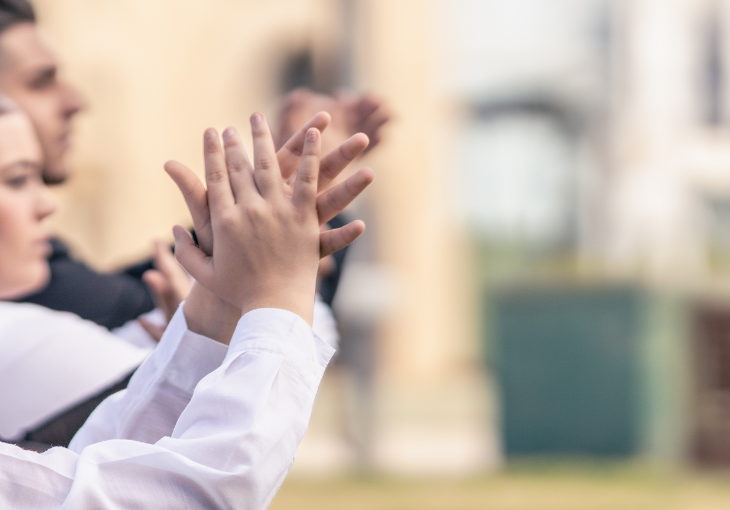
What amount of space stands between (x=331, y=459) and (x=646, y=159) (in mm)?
6934

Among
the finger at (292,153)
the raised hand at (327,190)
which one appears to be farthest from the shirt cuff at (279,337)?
the finger at (292,153)

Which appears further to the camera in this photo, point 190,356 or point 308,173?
point 190,356

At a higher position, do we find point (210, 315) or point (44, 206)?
point (44, 206)

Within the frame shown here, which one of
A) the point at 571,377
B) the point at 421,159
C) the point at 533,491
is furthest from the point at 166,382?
the point at 421,159

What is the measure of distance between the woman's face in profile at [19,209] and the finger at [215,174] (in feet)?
2.39

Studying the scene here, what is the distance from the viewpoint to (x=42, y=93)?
2146mm

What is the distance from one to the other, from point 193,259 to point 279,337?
0.54 ft

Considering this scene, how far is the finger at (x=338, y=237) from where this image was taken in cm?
112

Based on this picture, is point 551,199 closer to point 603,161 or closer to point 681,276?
point 603,161

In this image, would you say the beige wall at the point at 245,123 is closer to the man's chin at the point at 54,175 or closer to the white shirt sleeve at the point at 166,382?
the man's chin at the point at 54,175

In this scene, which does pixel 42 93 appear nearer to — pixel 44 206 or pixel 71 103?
pixel 71 103

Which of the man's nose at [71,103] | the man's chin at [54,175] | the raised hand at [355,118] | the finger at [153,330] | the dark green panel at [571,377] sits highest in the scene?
the man's nose at [71,103]

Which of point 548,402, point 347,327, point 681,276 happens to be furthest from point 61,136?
point 347,327

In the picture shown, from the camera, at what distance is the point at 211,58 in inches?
486
